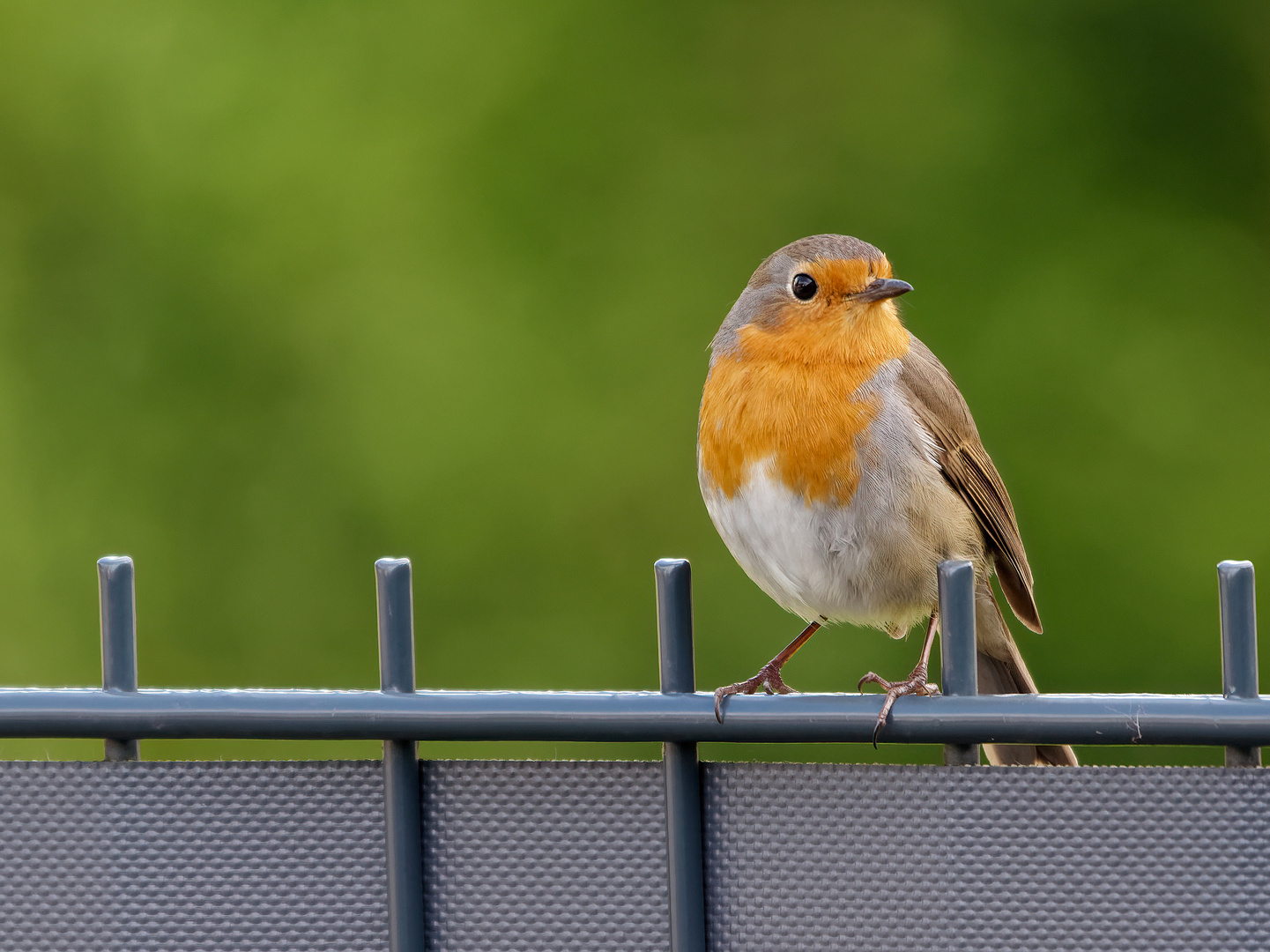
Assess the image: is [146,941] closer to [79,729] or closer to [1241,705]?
[79,729]

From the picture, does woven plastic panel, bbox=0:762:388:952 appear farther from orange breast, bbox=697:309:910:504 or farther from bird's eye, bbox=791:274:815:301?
bird's eye, bbox=791:274:815:301

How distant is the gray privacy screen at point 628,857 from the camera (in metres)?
1.61

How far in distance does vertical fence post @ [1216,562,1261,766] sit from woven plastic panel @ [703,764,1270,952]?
0.11 ft

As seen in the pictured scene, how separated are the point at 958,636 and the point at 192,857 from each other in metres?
1.03

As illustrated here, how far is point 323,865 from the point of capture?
1779 mm

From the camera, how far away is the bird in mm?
2359

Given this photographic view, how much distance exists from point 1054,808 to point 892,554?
0.84 m

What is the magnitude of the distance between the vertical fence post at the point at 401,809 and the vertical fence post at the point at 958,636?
26.1 inches

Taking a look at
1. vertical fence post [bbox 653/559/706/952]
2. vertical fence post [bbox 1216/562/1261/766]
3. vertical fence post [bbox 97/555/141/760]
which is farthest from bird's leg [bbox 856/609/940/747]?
vertical fence post [bbox 97/555/141/760]

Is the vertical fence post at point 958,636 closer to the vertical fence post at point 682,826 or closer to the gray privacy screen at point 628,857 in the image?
the gray privacy screen at point 628,857

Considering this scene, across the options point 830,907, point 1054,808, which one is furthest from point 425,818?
point 1054,808

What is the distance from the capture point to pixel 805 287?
255cm

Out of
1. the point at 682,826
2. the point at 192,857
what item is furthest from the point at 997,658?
the point at 192,857

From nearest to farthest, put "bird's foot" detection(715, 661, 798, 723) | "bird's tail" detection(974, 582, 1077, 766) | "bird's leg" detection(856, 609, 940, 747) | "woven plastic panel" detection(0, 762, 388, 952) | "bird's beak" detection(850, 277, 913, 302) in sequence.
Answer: "woven plastic panel" detection(0, 762, 388, 952) → "bird's leg" detection(856, 609, 940, 747) → "bird's foot" detection(715, 661, 798, 723) → "bird's beak" detection(850, 277, 913, 302) → "bird's tail" detection(974, 582, 1077, 766)
